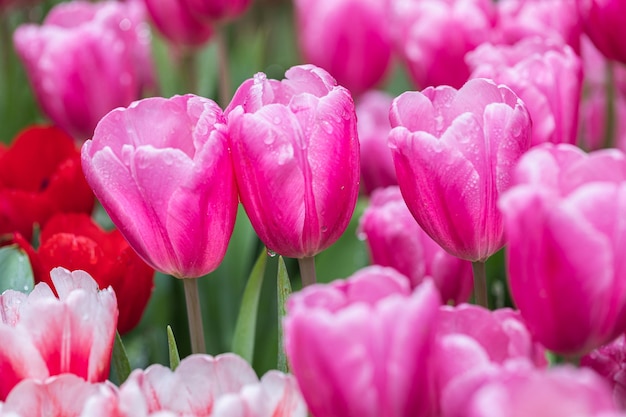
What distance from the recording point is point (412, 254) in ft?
2.29

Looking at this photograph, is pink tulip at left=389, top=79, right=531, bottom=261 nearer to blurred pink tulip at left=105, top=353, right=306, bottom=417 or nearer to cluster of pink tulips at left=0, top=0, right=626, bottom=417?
cluster of pink tulips at left=0, top=0, right=626, bottom=417

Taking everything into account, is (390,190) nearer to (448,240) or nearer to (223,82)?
(448,240)

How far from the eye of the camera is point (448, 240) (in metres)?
0.54

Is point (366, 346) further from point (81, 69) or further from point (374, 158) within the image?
point (81, 69)

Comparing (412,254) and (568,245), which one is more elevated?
(568,245)

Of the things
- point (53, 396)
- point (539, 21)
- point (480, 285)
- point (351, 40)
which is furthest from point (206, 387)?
point (351, 40)

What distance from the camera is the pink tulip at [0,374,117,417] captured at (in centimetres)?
46

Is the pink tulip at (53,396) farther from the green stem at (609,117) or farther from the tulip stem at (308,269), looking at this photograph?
the green stem at (609,117)

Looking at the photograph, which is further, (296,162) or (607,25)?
(607,25)

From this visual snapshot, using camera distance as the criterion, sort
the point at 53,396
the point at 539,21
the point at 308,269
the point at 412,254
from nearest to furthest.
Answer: the point at 53,396 < the point at 308,269 < the point at 412,254 < the point at 539,21

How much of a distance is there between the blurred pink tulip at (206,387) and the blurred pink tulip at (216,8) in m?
0.61

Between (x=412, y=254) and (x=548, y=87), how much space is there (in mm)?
141

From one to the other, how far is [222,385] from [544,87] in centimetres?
31

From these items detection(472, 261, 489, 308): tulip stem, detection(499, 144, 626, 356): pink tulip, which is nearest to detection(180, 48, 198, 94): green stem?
→ detection(472, 261, 489, 308): tulip stem
